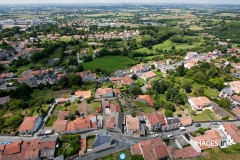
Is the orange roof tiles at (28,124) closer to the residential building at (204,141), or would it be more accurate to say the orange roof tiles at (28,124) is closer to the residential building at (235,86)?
the residential building at (204,141)

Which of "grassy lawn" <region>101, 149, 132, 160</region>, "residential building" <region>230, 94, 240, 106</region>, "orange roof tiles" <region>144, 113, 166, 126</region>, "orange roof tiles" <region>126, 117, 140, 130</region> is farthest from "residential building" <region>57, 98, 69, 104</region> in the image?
"residential building" <region>230, 94, 240, 106</region>

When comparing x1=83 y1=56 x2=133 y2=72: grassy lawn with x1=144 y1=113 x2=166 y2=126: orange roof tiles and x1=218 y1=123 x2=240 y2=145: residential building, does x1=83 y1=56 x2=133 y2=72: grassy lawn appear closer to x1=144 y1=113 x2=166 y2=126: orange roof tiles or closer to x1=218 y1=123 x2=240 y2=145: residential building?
x1=144 y1=113 x2=166 y2=126: orange roof tiles

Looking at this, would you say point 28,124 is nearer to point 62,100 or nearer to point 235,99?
point 62,100

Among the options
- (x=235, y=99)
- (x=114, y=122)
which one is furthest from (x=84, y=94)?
(x=235, y=99)

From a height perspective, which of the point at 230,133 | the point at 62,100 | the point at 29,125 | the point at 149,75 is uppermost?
the point at 149,75

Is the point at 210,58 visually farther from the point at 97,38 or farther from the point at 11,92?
the point at 11,92

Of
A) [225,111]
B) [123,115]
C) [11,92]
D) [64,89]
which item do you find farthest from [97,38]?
[225,111]
